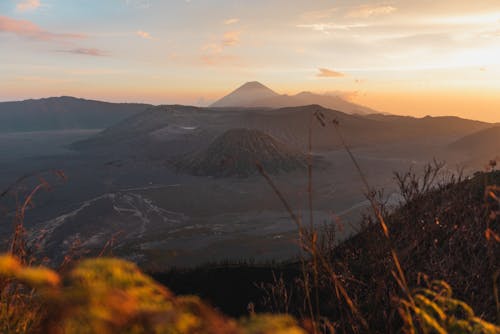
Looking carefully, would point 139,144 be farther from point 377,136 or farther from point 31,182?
point 377,136

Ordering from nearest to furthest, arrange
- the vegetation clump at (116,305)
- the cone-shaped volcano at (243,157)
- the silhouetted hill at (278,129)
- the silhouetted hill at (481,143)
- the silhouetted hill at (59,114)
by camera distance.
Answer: the vegetation clump at (116,305)
the cone-shaped volcano at (243,157)
the silhouetted hill at (481,143)
the silhouetted hill at (278,129)
the silhouetted hill at (59,114)

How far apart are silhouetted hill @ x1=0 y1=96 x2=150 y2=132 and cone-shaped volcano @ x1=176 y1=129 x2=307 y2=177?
4851 inches

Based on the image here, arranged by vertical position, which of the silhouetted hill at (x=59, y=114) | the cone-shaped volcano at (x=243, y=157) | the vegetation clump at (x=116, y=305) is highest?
the silhouetted hill at (x=59, y=114)

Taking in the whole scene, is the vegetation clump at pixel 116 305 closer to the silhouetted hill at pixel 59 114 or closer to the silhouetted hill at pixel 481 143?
the silhouetted hill at pixel 481 143

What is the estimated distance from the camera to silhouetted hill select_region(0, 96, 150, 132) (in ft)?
535

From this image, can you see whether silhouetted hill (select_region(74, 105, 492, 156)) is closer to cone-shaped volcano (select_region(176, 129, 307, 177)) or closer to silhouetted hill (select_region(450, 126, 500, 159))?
silhouetted hill (select_region(450, 126, 500, 159))

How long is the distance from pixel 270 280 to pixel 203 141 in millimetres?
85906

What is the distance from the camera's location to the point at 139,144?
92.3 m

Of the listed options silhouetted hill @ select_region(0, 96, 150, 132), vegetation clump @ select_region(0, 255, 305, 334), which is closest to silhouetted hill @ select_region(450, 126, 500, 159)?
vegetation clump @ select_region(0, 255, 305, 334)

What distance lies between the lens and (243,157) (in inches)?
2490

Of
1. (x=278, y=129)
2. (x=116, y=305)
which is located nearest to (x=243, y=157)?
(x=278, y=129)

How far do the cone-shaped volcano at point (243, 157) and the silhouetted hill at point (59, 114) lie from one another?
4851 inches

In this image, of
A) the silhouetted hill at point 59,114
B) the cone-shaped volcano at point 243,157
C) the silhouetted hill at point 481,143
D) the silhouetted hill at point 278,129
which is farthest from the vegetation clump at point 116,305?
the silhouetted hill at point 59,114

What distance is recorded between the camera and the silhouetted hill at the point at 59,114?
163 metres
